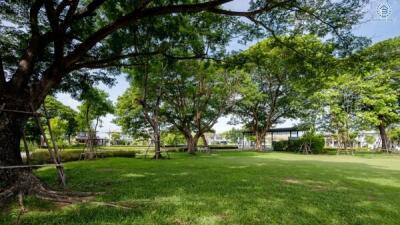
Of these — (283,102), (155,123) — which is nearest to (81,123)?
(155,123)

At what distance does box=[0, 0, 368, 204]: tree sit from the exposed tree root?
0.02 metres

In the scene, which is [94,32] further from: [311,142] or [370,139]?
[370,139]

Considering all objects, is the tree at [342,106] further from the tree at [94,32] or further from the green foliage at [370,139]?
the green foliage at [370,139]

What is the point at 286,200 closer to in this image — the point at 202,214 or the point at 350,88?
the point at 202,214

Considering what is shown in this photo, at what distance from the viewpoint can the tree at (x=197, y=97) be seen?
20938mm

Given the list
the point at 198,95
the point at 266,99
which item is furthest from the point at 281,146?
the point at 198,95

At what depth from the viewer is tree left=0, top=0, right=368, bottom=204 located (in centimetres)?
539

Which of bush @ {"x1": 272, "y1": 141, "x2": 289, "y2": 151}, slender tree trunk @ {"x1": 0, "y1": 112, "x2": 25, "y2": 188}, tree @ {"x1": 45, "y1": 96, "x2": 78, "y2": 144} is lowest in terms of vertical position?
bush @ {"x1": 272, "y1": 141, "x2": 289, "y2": 151}

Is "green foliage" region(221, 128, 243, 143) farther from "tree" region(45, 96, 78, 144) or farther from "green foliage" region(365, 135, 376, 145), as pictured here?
"tree" region(45, 96, 78, 144)

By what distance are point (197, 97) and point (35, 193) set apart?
58.3 ft

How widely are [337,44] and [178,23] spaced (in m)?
4.48

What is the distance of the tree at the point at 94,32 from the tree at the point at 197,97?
10.6 metres

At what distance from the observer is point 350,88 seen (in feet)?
82.7

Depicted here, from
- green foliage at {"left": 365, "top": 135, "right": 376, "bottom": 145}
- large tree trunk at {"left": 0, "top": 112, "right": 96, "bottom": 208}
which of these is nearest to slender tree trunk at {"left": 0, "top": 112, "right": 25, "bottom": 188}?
large tree trunk at {"left": 0, "top": 112, "right": 96, "bottom": 208}
